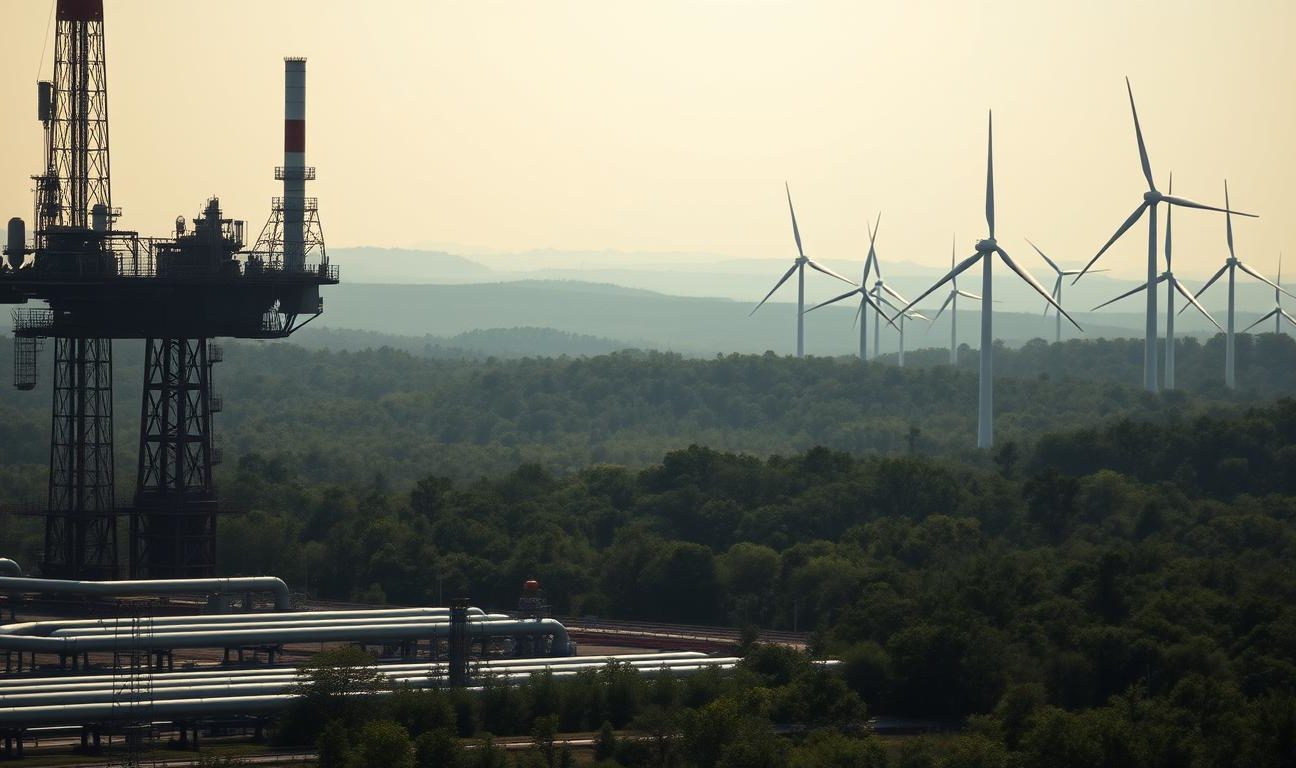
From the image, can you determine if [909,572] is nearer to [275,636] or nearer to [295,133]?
[275,636]

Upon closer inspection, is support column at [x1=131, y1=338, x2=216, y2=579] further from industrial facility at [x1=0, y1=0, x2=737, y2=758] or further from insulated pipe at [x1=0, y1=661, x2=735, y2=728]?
insulated pipe at [x1=0, y1=661, x2=735, y2=728]

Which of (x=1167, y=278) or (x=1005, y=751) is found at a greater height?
(x=1167, y=278)

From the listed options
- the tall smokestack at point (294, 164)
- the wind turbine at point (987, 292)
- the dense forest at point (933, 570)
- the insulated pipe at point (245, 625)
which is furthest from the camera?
the wind turbine at point (987, 292)

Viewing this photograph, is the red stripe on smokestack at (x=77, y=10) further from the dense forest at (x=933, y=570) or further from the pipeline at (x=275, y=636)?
the dense forest at (x=933, y=570)

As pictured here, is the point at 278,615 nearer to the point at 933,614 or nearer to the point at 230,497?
the point at 933,614

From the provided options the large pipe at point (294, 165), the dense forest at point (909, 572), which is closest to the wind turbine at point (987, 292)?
the dense forest at point (909, 572)

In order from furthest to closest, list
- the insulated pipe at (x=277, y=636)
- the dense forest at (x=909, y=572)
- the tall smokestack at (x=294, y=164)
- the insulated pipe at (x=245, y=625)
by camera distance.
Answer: the tall smokestack at (x=294, y=164), the insulated pipe at (x=245, y=625), the insulated pipe at (x=277, y=636), the dense forest at (x=909, y=572)

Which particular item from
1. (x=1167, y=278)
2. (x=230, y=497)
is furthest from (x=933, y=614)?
(x=1167, y=278)
